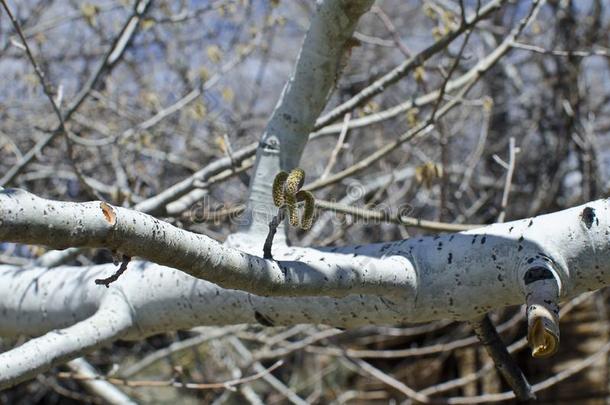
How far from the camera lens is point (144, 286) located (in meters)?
1.65

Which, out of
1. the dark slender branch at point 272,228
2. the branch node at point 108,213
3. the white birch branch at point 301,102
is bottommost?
the branch node at point 108,213

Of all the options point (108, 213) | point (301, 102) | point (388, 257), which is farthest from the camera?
point (301, 102)

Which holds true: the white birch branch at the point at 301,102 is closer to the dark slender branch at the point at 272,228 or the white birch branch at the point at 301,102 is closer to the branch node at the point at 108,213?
the dark slender branch at the point at 272,228

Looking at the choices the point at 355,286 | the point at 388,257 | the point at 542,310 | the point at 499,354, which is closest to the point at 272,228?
the point at 355,286

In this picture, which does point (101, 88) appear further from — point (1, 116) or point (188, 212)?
point (188, 212)

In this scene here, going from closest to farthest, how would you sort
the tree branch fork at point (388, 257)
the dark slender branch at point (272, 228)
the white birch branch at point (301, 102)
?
the tree branch fork at point (388, 257) < the dark slender branch at point (272, 228) < the white birch branch at point (301, 102)

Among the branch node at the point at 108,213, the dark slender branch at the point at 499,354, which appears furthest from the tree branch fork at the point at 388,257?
the dark slender branch at the point at 499,354

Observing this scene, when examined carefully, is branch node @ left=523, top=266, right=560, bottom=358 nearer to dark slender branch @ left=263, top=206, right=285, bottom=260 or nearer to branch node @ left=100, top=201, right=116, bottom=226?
dark slender branch @ left=263, top=206, right=285, bottom=260

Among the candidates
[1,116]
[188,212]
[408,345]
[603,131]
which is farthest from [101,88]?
[603,131]

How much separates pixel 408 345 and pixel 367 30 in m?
2.71

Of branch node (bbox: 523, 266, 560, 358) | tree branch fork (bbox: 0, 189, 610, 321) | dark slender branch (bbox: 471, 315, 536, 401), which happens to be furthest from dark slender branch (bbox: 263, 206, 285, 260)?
dark slender branch (bbox: 471, 315, 536, 401)

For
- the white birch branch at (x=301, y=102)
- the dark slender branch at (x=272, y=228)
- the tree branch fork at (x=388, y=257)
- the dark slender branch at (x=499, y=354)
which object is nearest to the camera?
the tree branch fork at (x=388, y=257)

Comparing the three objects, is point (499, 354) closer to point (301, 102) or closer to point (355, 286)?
point (355, 286)

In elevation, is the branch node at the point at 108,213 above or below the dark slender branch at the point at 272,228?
below
